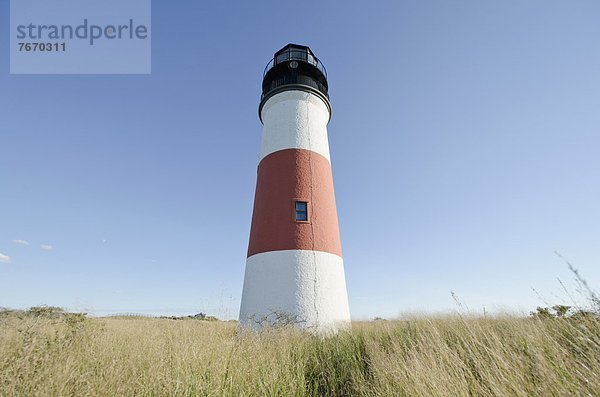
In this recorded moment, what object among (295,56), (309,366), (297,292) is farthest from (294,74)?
(309,366)

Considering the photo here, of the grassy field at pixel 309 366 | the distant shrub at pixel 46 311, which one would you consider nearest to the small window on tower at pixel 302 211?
the grassy field at pixel 309 366

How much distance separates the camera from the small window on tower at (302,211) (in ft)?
32.2

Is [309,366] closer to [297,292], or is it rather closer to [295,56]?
[297,292]

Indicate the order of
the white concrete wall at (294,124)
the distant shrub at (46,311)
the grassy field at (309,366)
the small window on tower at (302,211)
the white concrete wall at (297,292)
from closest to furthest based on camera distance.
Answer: the grassy field at (309,366) → the distant shrub at (46,311) → the white concrete wall at (297,292) → the small window on tower at (302,211) → the white concrete wall at (294,124)

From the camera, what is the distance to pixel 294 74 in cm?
1163

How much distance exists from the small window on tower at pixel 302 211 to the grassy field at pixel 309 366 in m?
4.54

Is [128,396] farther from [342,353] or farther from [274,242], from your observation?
[274,242]

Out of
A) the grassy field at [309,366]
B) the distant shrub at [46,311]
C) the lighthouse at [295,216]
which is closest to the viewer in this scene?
the grassy field at [309,366]

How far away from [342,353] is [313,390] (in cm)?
131

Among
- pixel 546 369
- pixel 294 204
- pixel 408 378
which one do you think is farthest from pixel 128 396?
pixel 294 204

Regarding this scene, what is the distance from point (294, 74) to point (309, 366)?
10642 millimetres

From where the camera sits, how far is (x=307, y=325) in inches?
334

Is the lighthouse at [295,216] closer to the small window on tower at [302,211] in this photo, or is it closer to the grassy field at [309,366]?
the small window on tower at [302,211]

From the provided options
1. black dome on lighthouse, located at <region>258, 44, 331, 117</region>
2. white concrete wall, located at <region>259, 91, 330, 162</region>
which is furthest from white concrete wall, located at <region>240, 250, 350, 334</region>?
black dome on lighthouse, located at <region>258, 44, 331, 117</region>
